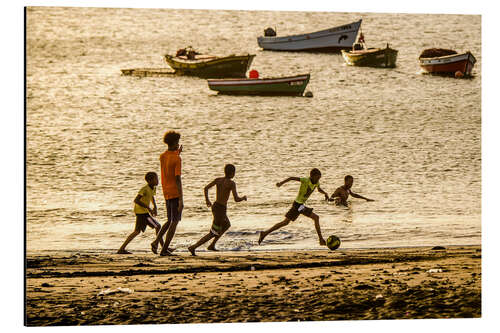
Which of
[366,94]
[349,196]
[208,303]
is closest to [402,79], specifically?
[366,94]

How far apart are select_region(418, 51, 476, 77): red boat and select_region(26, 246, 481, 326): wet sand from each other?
2.32 meters

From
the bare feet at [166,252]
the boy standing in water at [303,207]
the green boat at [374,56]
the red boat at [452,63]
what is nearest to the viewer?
the bare feet at [166,252]

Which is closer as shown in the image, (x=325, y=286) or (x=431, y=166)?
(x=325, y=286)

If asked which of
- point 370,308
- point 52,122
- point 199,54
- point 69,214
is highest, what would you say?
point 199,54

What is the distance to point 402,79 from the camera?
10273 mm

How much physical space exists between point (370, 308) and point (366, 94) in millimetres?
2912

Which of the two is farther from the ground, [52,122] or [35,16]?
[35,16]

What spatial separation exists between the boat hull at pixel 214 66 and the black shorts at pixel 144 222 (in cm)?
173

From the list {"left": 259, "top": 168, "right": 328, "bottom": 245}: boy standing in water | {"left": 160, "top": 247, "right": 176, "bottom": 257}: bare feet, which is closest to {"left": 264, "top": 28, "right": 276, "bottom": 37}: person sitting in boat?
{"left": 259, "top": 168, "right": 328, "bottom": 245}: boy standing in water

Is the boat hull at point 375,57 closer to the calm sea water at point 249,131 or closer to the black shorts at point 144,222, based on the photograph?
the calm sea water at point 249,131

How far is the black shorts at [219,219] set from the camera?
9297mm

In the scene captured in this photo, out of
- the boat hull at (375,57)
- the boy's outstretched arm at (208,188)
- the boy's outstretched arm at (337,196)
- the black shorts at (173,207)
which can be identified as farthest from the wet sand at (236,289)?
the boat hull at (375,57)

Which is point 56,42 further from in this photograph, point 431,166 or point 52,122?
point 431,166

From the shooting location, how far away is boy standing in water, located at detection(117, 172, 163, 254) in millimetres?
9211
